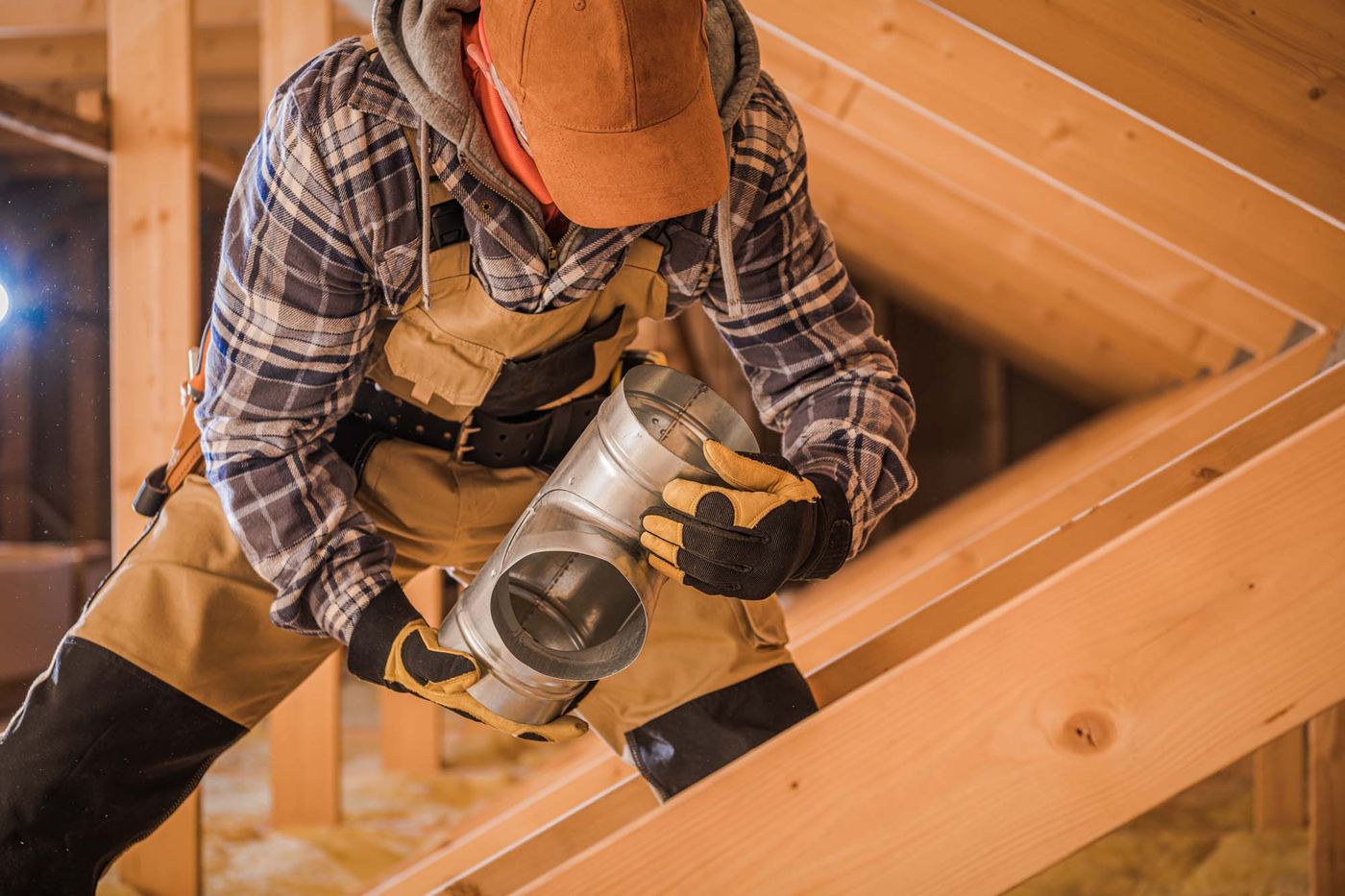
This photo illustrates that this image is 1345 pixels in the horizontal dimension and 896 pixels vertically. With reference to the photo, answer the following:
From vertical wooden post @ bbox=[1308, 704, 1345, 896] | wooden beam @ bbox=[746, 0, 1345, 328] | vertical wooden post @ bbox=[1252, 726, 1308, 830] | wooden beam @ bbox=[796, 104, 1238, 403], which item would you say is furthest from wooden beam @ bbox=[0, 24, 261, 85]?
vertical wooden post @ bbox=[1252, 726, 1308, 830]

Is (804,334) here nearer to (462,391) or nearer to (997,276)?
(462,391)

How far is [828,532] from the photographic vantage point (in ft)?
3.22

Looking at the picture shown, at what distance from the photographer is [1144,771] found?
86cm

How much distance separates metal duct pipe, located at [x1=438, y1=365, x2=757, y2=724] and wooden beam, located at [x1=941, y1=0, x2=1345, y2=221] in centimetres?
49

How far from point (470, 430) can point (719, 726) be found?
1.35ft

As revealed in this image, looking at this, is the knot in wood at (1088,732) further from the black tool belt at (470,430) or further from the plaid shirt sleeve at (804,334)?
the black tool belt at (470,430)

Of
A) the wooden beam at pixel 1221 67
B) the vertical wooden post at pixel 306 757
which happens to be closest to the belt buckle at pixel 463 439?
the wooden beam at pixel 1221 67

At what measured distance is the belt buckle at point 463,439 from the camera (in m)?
1.19

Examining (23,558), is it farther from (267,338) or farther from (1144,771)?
(1144,771)

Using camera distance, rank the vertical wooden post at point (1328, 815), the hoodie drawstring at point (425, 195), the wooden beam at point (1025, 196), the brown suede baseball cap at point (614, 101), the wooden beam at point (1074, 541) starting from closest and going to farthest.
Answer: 1. the brown suede baseball cap at point (614, 101)
2. the hoodie drawstring at point (425, 195)
3. the wooden beam at point (1074, 541)
4. the vertical wooden post at point (1328, 815)
5. the wooden beam at point (1025, 196)

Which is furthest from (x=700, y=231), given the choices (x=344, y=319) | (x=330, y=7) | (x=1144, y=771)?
(x=330, y=7)

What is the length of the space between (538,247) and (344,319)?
0.61 ft

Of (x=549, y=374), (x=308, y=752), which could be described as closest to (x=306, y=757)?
(x=308, y=752)

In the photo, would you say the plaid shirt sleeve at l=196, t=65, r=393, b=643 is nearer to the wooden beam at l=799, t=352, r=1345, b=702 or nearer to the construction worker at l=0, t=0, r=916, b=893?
the construction worker at l=0, t=0, r=916, b=893
